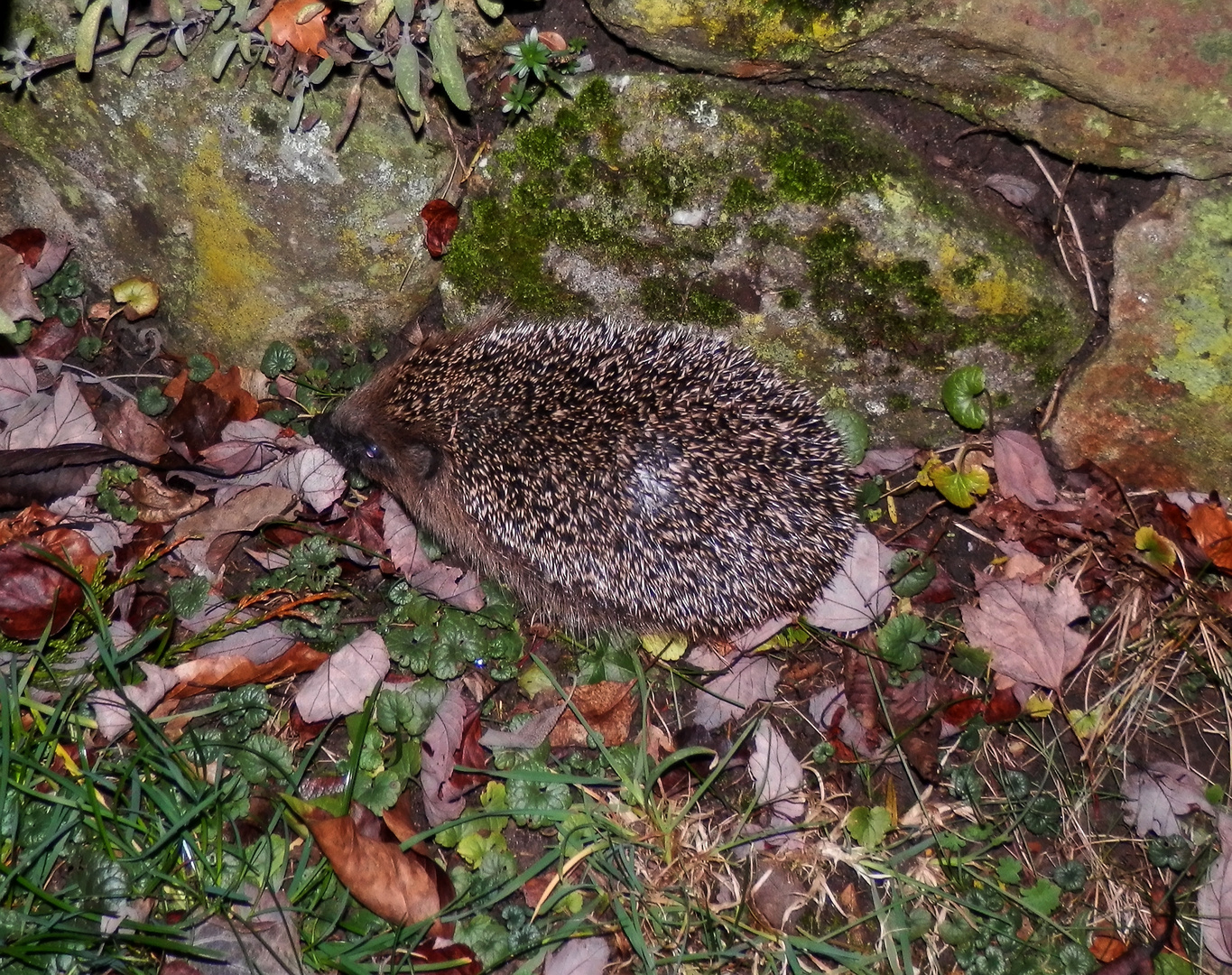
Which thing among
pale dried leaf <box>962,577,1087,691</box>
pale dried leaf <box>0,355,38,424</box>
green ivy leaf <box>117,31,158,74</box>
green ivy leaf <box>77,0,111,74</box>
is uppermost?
green ivy leaf <box>77,0,111,74</box>

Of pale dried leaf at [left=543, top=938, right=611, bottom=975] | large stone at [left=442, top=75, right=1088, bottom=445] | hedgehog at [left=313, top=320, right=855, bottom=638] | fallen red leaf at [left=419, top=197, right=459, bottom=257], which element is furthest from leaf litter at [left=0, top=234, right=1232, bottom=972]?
fallen red leaf at [left=419, top=197, right=459, bottom=257]

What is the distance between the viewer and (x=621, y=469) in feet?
14.0

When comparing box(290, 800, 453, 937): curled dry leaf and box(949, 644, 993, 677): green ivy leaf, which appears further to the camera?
box(949, 644, 993, 677): green ivy leaf

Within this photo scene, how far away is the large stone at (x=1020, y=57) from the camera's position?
3.90 meters

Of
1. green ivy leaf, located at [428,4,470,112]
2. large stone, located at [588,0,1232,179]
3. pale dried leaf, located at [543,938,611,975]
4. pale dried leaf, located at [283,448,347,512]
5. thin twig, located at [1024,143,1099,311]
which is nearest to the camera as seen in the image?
large stone, located at [588,0,1232,179]

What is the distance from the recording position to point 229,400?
5.04 meters

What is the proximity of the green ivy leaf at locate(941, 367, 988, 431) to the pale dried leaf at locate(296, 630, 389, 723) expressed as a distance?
2.99 metres

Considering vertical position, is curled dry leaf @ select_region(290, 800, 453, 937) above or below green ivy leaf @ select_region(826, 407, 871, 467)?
below

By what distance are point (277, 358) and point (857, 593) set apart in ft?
10.5

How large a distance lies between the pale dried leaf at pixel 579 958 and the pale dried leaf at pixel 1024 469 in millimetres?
2940

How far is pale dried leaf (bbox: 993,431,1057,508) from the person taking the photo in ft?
15.8

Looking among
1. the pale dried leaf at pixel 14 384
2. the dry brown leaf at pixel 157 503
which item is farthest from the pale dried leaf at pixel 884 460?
the pale dried leaf at pixel 14 384

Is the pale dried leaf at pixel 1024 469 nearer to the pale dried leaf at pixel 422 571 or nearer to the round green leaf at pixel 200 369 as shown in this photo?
the pale dried leaf at pixel 422 571

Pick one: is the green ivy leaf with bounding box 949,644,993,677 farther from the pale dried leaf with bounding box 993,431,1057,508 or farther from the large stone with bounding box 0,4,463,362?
the large stone with bounding box 0,4,463,362
